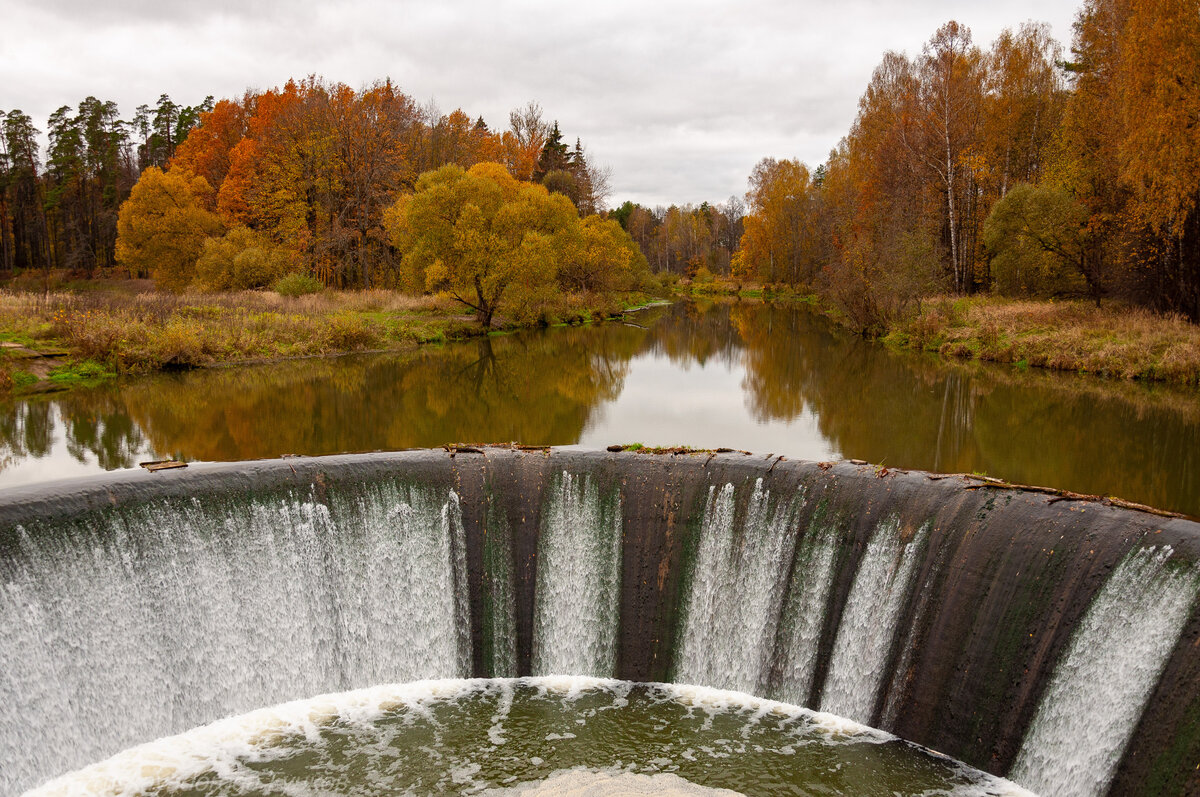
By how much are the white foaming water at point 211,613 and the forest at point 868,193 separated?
21886 millimetres

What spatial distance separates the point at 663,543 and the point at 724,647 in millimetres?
1259

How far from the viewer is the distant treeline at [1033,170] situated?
20953 millimetres

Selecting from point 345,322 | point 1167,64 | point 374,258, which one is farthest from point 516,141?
point 1167,64

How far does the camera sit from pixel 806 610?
7992 millimetres

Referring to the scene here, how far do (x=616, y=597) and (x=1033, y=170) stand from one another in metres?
38.8

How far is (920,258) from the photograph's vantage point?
32.4m

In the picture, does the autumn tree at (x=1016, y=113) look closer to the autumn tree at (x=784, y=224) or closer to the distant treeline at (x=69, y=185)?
the autumn tree at (x=784, y=224)

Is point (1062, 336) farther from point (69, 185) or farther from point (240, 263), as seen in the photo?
point (69, 185)

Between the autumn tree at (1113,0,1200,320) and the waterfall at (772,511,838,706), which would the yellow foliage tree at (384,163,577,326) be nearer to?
the autumn tree at (1113,0,1200,320)

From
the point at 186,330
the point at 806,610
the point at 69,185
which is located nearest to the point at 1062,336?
the point at 806,610

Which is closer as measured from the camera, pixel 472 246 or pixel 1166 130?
pixel 1166 130

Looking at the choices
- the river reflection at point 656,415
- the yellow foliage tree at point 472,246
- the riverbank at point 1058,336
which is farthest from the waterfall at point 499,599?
the yellow foliage tree at point 472,246

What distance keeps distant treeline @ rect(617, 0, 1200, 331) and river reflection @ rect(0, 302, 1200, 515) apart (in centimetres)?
561

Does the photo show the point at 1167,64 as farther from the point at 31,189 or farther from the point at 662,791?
the point at 31,189
